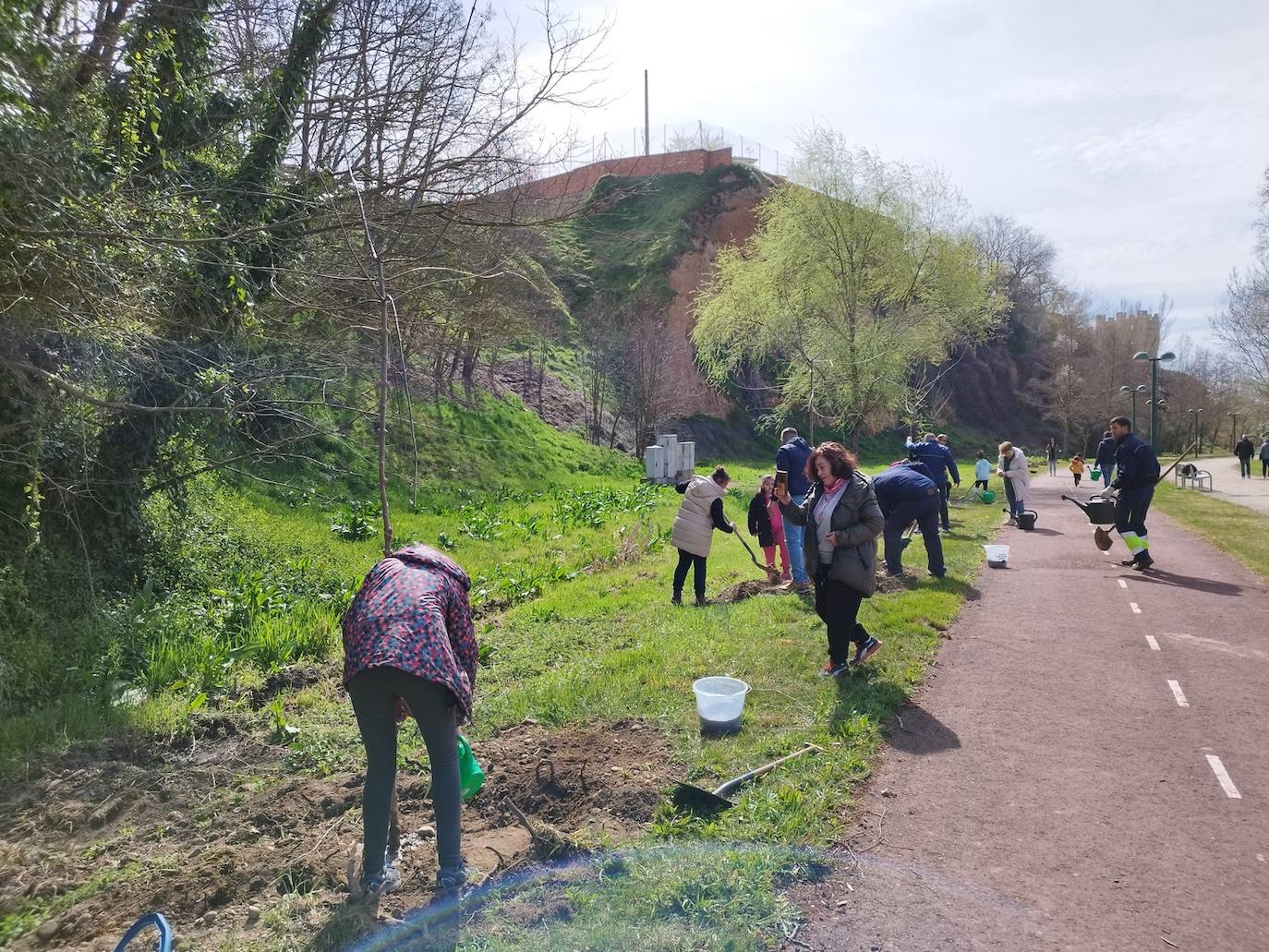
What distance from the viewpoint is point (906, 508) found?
987 cm

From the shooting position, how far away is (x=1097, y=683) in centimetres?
643

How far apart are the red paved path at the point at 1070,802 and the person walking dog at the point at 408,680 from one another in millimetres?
1684

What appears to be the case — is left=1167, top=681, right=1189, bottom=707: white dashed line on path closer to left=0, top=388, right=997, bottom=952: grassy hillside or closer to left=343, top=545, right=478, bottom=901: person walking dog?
left=0, top=388, right=997, bottom=952: grassy hillside

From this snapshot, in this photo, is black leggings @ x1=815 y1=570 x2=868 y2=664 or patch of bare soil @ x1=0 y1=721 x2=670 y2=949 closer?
patch of bare soil @ x1=0 y1=721 x2=670 y2=949

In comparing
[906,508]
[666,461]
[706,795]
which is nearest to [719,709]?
[706,795]

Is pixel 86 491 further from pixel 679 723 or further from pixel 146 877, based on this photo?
pixel 679 723

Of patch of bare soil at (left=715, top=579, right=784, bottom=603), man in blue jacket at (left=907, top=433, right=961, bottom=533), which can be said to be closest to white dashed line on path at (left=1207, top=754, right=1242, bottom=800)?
patch of bare soil at (left=715, top=579, right=784, bottom=603)

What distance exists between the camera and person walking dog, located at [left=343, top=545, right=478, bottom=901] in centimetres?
350

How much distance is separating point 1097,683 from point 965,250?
20605 millimetres

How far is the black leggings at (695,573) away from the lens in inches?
375

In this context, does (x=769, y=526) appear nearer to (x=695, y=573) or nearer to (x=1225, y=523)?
(x=695, y=573)

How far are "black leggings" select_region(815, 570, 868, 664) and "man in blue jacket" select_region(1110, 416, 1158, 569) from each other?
643 cm

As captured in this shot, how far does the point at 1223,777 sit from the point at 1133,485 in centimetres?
722

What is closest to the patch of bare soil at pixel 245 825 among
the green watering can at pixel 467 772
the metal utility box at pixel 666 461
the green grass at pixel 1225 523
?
the green watering can at pixel 467 772
